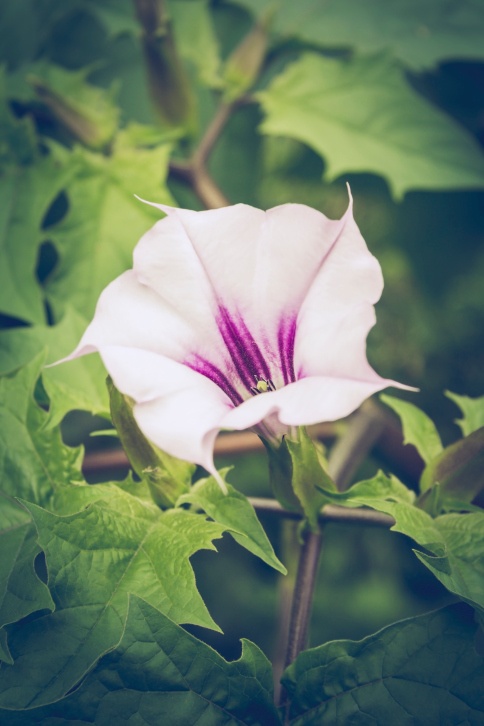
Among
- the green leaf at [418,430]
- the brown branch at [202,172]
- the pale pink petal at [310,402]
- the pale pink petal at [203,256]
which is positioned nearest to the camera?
the pale pink petal at [310,402]

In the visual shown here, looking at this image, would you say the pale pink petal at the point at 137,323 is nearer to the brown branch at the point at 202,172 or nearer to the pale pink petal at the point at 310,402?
the pale pink petal at the point at 310,402

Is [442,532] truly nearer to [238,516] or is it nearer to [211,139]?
[238,516]

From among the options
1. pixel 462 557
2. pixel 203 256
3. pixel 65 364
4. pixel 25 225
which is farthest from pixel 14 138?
pixel 462 557

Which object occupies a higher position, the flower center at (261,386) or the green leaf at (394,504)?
the flower center at (261,386)

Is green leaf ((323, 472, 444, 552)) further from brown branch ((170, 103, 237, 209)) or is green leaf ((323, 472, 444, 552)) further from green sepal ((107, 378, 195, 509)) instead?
brown branch ((170, 103, 237, 209))

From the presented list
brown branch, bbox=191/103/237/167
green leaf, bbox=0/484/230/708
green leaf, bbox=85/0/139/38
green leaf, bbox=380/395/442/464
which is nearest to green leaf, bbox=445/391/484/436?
green leaf, bbox=380/395/442/464

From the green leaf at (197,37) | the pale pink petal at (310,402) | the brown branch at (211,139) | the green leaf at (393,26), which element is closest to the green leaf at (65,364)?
the pale pink petal at (310,402)

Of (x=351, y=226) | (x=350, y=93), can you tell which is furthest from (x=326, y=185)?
(x=351, y=226)
